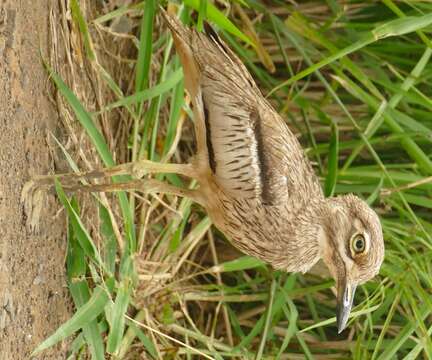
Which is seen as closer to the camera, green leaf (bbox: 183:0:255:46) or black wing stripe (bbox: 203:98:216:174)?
black wing stripe (bbox: 203:98:216:174)

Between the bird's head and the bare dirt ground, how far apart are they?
3.48ft

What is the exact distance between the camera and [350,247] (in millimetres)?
3150

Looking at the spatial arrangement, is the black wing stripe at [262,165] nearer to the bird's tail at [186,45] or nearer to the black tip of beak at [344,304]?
the bird's tail at [186,45]

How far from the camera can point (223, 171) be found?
302cm

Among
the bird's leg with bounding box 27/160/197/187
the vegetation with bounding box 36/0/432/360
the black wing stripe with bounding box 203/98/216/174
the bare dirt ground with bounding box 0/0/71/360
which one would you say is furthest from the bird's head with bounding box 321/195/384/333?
the bare dirt ground with bounding box 0/0/71/360

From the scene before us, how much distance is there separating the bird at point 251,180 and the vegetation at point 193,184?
16 cm

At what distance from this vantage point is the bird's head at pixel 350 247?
3.12 metres

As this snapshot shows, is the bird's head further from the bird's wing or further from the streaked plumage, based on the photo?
the bird's wing

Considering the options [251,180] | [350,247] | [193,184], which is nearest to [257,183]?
[251,180]

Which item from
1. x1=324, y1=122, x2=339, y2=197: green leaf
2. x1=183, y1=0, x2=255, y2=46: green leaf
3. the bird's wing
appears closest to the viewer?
the bird's wing

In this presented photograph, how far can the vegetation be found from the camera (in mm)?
3234

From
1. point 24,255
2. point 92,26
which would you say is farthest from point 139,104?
point 24,255

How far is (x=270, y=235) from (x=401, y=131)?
0.93 metres

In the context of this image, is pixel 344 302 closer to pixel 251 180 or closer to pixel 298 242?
pixel 298 242
